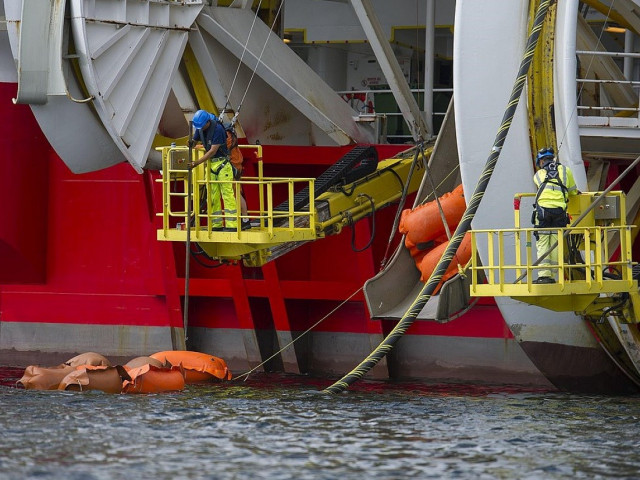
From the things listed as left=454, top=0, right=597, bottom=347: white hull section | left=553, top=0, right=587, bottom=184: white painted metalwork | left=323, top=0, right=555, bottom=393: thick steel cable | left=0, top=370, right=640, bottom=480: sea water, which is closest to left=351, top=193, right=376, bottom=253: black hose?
left=0, top=370, right=640, bottom=480: sea water

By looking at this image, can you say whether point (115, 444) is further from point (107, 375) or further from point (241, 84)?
→ point (241, 84)

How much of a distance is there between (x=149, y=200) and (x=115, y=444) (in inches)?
291

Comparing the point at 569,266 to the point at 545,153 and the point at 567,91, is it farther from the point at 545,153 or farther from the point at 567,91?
the point at 567,91

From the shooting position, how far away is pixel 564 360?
1647cm

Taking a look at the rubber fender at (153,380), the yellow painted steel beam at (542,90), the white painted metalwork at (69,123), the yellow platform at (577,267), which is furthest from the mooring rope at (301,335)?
the yellow painted steel beam at (542,90)

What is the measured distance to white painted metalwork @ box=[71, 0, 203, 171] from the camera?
656 inches

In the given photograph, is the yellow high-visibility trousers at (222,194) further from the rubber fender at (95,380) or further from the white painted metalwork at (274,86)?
the white painted metalwork at (274,86)

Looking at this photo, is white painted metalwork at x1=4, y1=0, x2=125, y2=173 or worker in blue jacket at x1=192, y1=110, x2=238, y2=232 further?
white painted metalwork at x1=4, y1=0, x2=125, y2=173

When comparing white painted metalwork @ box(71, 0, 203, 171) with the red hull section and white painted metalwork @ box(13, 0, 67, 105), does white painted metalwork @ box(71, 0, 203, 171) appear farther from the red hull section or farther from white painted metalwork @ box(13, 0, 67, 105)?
the red hull section

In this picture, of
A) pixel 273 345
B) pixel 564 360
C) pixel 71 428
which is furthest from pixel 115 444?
pixel 273 345

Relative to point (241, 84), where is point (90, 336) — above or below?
below

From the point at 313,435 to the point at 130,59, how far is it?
5704mm

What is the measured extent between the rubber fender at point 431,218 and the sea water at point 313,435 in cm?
186

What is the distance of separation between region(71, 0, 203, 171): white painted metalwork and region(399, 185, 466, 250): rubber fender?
3095mm
